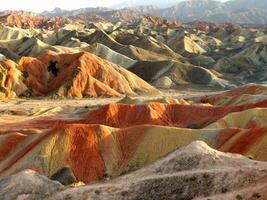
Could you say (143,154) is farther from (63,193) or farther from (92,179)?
(63,193)

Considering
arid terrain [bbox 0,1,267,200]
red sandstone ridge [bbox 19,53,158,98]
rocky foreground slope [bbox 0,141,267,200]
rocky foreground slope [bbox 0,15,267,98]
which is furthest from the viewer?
rocky foreground slope [bbox 0,15,267,98]

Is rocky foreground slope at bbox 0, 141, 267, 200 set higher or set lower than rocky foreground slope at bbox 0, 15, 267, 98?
higher

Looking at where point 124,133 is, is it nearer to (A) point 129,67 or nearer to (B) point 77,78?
(B) point 77,78

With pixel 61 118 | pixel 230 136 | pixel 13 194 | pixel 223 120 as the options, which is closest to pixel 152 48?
pixel 61 118

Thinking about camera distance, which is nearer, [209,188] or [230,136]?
[209,188]

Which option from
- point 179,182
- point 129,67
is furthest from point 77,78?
point 179,182

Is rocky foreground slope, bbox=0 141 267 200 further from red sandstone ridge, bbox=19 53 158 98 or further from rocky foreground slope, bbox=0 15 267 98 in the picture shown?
red sandstone ridge, bbox=19 53 158 98

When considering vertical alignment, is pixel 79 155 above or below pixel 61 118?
above

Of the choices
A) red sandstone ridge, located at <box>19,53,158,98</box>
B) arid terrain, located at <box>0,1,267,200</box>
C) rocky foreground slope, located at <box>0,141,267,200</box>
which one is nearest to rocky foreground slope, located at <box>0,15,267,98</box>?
red sandstone ridge, located at <box>19,53,158,98</box>
